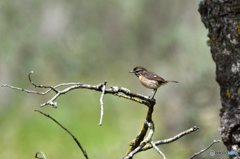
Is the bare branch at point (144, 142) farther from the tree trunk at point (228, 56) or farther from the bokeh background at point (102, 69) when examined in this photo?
the bokeh background at point (102, 69)

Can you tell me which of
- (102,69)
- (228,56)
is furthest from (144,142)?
(102,69)

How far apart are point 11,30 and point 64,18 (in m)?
2.78

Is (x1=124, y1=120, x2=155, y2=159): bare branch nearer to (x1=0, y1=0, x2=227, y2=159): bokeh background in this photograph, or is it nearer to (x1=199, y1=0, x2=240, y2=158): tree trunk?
(x1=199, y1=0, x2=240, y2=158): tree trunk

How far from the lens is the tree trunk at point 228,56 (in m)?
4.02

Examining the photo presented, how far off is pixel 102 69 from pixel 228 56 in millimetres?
11520

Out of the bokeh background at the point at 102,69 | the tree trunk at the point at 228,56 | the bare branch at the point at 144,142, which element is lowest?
the bare branch at the point at 144,142

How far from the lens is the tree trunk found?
13.2 feet

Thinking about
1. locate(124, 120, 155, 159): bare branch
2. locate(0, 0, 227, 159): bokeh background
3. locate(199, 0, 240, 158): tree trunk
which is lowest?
locate(124, 120, 155, 159): bare branch

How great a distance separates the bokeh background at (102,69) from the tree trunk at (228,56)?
3.85 metres

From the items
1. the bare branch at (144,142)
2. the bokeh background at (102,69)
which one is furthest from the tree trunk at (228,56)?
the bokeh background at (102,69)

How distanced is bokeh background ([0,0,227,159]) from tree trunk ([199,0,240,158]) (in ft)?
12.6

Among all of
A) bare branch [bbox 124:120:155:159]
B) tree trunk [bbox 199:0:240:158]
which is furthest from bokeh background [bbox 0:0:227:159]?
bare branch [bbox 124:120:155:159]

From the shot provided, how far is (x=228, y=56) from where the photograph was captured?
4070mm

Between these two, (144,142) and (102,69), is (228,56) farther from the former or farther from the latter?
(102,69)
